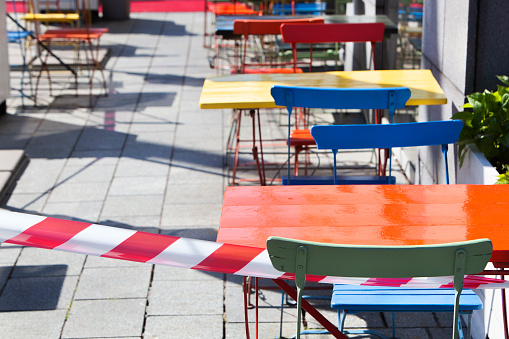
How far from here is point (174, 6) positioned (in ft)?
58.1

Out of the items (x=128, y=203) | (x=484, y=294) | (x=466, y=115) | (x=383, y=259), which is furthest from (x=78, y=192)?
(x=383, y=259)

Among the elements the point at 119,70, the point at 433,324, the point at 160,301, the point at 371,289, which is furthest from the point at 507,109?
the point at 119,70

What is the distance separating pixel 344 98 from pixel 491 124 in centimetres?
85

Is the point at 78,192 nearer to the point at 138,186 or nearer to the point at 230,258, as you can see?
the point at 138,186

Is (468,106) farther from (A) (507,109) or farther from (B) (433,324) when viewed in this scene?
(B) (433,324)

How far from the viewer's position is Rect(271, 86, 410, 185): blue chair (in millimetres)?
3775

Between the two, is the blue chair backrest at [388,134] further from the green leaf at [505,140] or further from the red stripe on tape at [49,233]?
the red stripe on tape at [49,233]

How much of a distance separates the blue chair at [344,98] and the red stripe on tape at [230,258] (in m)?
1.33

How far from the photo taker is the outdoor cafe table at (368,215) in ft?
8.30

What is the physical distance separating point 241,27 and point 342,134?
3210 millimetres

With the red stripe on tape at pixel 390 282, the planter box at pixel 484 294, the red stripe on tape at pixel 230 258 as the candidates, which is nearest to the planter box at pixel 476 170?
the planter box at pixel 484 294

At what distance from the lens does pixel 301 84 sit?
16.2 ft

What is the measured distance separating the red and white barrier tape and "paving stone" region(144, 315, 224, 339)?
1344mm

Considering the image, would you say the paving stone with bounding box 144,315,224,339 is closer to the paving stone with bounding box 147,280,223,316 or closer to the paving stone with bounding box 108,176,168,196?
the paving stone with bounding box 147,280,223,316
